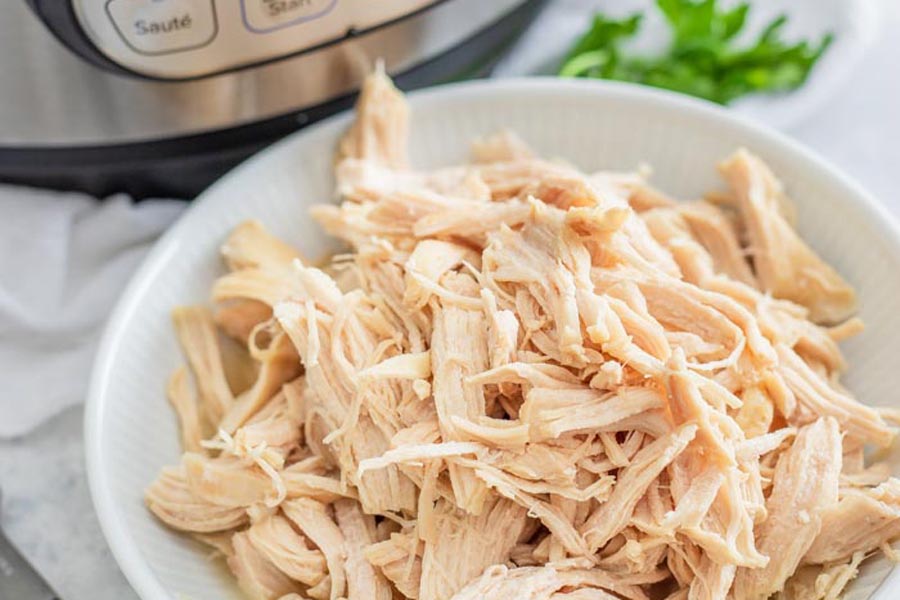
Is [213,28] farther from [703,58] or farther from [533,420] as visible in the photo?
[703,58]

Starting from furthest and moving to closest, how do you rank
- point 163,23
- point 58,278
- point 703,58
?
point 703,58 < point 58,278 < point 163,23

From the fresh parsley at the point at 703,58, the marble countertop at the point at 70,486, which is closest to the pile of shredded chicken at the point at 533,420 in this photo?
the marble countertop at the point at 70,486

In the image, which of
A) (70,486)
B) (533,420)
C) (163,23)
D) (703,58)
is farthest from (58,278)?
(703,58)

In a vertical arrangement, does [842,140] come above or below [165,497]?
above

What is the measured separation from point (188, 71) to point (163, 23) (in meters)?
0.08

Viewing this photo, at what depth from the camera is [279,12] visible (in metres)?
1.15

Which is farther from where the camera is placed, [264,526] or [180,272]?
[180,272]

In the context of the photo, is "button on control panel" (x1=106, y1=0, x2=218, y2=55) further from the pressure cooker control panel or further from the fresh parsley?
the fresh parsley

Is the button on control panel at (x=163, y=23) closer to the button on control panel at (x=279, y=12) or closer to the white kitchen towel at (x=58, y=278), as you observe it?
the button on control panel at (x=279, y=12)

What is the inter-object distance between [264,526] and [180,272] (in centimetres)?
34

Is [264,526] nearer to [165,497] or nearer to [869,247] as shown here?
[165,497]

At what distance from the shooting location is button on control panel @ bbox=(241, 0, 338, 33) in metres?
1.13

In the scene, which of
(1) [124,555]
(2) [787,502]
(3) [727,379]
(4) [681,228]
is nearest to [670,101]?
(4) [681,228]

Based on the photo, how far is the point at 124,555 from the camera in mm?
965
